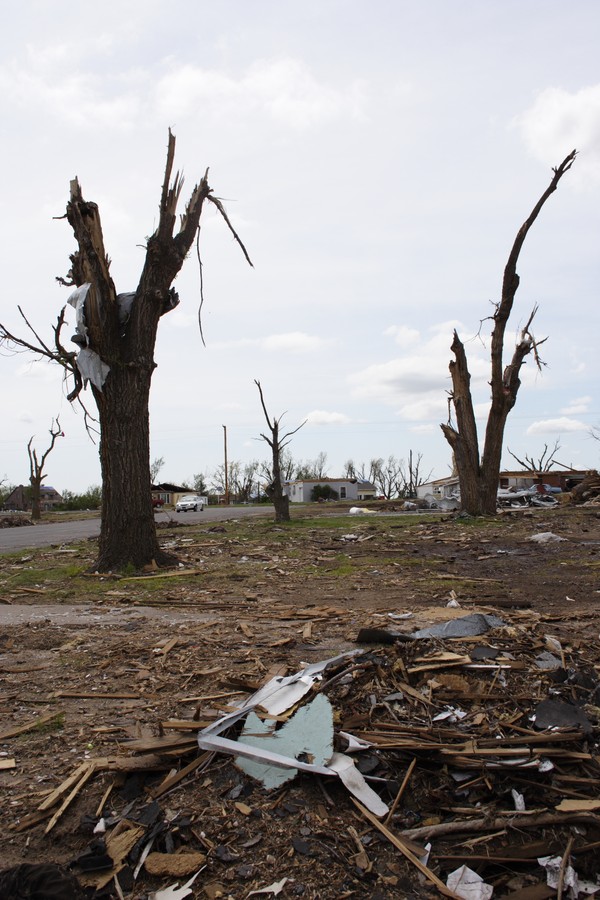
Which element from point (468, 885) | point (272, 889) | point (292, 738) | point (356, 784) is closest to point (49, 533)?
point (292, 738)

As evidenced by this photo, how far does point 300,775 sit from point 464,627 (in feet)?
7.29

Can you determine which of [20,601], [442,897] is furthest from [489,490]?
[442,897]

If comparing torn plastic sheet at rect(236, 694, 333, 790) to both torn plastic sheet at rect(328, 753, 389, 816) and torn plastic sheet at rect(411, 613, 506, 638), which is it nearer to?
torn plastic sheet at rect(328, 753, 389, 816)

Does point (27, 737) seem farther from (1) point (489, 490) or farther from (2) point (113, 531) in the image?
(1) point (489, 490)

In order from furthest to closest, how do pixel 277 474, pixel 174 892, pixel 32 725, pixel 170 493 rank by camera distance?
pixel 170 493, pixel 277 474, pixel 32 725, pixel 174 892

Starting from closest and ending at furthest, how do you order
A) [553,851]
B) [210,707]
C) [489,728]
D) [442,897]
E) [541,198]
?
[442,897], [553,851], [489,728], [210,707], [541,198]

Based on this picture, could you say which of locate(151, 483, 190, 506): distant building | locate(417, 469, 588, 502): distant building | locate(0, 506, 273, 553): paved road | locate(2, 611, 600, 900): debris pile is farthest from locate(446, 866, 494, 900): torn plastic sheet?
locate(151, 483, 190, 506): distant building

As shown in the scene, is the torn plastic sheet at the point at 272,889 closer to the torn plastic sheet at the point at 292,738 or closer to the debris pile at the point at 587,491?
the torn plastic sheet at the point at 292,738

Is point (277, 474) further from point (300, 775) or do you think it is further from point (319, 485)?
point (319, 485)

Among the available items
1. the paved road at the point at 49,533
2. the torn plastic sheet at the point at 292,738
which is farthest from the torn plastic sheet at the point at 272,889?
the paved road at the point at 49,533

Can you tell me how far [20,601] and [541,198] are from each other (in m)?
18.1

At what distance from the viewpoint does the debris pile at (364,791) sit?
8.29ft

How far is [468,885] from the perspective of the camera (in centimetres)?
250

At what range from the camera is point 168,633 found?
5.66 metres
